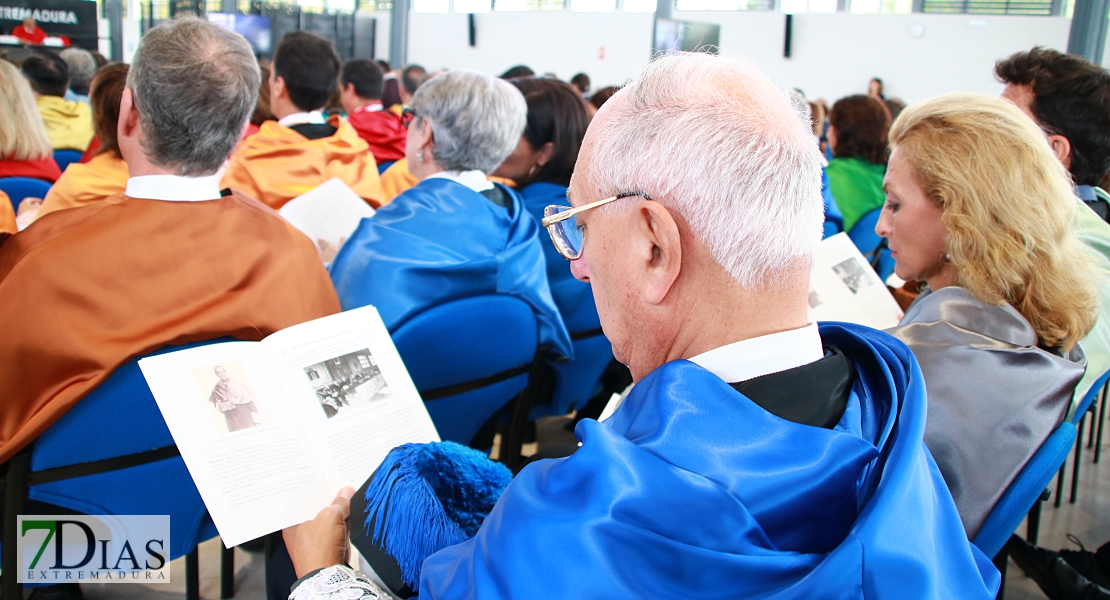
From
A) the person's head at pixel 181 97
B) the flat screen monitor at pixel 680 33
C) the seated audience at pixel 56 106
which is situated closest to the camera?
the person's head at pixel 181 97

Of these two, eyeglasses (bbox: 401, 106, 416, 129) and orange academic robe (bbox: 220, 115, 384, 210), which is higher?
eyeglasses (bbox: 401, 106, 416, 129)

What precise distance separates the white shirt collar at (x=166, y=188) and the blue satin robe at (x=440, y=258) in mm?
502

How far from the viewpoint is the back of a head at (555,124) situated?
2723mm

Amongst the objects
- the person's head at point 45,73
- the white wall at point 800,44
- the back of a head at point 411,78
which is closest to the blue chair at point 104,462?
the person's head at point 45,73

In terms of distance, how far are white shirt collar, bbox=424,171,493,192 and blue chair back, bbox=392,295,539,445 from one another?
0.50m

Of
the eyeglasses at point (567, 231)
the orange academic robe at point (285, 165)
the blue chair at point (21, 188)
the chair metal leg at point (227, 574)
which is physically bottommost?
the chair metal leg at point (227, 574)

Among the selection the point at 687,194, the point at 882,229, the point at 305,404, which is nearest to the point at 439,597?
the point at 687,194

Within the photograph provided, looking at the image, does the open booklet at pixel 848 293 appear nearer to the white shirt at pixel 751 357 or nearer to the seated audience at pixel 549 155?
the seated audience at pixel 549 155

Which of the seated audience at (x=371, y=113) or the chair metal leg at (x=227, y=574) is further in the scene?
the seated audience at (x=371, y=113)

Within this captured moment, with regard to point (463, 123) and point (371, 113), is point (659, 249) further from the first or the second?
point (371, 113)

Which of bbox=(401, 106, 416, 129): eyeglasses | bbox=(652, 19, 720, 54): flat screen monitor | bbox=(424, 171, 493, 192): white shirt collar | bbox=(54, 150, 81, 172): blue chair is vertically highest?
bbox=(652, 19, 720, 54): flat screen monitor

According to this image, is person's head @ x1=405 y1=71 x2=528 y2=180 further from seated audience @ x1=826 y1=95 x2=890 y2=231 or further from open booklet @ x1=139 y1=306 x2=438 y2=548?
seated audience @ x1=826 y1=95 x2=890 y2=231

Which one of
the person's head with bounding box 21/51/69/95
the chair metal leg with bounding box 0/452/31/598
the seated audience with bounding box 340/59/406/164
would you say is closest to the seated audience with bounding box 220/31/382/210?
the seated audience with bounding box 340/59/406/164

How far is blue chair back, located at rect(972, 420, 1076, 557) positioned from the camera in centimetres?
125
